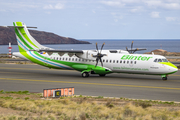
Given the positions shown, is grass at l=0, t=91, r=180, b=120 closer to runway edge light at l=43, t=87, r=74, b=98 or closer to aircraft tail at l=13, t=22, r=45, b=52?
runway edge light at l=43, t=87, r=74, b=98

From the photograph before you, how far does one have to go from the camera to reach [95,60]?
31703 millimetres

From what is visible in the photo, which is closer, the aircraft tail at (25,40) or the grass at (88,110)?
the grass at (88,110)

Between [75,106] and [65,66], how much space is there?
59.2 ft

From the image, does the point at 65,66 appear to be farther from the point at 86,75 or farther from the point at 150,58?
the point at 150,58

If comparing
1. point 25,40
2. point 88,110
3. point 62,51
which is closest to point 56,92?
point 88,110

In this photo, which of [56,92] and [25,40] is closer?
[56,92]

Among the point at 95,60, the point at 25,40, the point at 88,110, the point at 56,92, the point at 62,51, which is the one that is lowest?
the point at 88,110

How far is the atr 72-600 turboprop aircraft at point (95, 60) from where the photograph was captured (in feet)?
93.8

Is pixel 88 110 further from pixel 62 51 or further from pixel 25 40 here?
pixel 25 40

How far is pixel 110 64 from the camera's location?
30.8 meters

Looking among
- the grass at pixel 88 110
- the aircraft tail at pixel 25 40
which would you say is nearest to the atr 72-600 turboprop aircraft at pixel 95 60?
the aircraft tail at pixel 25 40

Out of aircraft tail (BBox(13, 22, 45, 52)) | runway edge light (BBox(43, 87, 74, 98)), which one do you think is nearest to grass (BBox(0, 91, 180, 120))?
runway edge light (BBox(43, 87, 74, 98))

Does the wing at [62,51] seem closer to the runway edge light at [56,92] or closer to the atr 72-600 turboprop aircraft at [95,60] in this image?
the atr 72-600 turboprop aircraft at [95,60]

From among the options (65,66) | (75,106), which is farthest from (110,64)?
(75,106)
